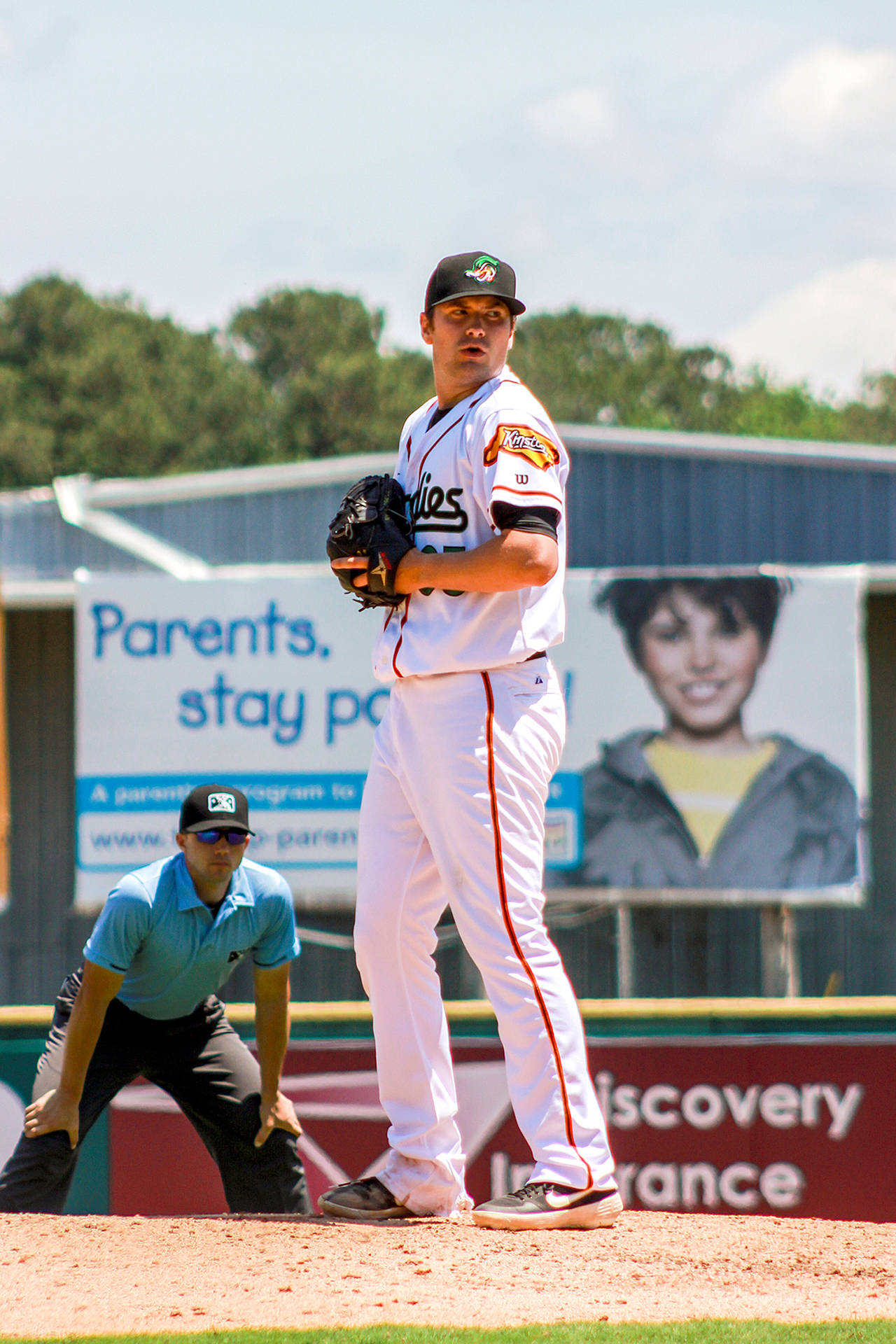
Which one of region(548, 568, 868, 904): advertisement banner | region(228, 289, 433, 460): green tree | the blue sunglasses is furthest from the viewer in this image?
region(228, 289, 433, 460): green tree

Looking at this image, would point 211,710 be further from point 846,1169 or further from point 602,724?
point 846,1169

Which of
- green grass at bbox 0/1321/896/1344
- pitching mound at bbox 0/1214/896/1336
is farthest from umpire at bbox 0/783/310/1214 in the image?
green grass at bbox 0/1321/896/1344

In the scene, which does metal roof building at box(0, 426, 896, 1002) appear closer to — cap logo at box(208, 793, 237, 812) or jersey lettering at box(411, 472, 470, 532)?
cap logo at box(208, 793, 237, 812)

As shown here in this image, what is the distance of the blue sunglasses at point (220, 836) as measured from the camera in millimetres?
5672

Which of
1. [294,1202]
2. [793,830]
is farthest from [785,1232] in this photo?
[793,830]

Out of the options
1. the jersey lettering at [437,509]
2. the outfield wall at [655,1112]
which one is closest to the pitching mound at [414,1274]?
the jersey lettering at [437,509]

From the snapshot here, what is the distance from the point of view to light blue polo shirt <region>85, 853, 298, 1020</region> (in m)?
5.58

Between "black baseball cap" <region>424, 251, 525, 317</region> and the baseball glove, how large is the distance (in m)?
0.47

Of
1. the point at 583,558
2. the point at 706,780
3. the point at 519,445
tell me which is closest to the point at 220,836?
the point at 519,445

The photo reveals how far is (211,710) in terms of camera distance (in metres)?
12.2

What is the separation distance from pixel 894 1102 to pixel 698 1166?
0.85 m

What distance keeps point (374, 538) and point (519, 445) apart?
1.28 ft

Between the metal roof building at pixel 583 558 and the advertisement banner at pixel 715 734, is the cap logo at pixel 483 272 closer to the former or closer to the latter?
the advertisement banner at pixel 715 734

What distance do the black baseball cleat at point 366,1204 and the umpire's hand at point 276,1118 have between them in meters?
1.92
